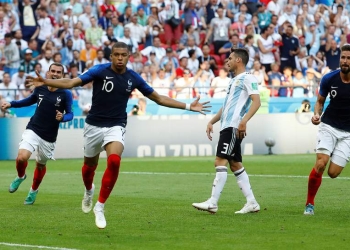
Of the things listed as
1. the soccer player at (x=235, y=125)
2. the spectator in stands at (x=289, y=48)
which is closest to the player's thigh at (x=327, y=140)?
the soccer player at (x=235, y=125)

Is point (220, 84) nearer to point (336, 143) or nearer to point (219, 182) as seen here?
point (219, 182)

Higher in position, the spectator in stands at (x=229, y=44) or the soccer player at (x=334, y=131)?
the soccer player at (x=334, y=131)

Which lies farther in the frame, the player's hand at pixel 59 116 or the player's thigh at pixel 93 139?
the player's hand at pixel 59 116

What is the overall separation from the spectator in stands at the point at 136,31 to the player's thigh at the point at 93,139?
1847 cm

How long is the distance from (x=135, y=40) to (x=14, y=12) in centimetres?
429

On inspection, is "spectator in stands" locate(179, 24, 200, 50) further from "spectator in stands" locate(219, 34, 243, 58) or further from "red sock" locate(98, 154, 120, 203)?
Answer: "red sock" locate(98, 154, 120, 203)

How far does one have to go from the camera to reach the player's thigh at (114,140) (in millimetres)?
11055

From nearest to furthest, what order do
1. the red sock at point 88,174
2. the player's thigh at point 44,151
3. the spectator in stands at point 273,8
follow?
the red sock at point 88,174, the player's thigh at point 44,151, the spectator in stands at point 273,8

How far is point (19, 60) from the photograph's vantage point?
27.3 metres

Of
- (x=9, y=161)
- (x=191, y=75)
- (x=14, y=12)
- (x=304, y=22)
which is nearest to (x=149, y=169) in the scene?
(x=9, y=161)

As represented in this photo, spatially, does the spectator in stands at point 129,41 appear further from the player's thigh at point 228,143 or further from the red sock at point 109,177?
the red sock at point 109,177

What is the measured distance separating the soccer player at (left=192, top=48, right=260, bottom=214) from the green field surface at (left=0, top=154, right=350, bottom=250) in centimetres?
22

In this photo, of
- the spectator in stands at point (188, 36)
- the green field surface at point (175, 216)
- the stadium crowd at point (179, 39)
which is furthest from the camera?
the spectator in stands at point (188, 36)

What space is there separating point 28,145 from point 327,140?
500 cm
